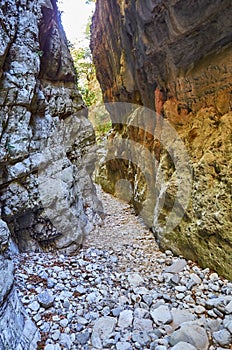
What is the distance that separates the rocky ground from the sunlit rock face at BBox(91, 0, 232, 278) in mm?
472

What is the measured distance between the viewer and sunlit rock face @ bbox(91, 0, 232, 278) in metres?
3.02

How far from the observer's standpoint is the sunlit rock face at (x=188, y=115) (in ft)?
9.92

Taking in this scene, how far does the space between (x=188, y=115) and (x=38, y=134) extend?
8.56ft

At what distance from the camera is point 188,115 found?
3.83 meters

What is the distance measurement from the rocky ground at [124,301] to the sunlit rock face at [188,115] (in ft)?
1.55

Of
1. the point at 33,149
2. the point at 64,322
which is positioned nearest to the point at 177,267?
the point at 64,322

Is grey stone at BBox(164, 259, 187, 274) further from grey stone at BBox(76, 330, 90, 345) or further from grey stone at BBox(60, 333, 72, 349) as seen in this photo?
grey stone at BBox(60, 333, 72, 349)

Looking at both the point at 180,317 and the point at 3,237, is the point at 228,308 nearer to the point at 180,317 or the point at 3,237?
the point at 180,317

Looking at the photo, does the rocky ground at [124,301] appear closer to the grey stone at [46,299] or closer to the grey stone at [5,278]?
the grey stone at [46,299]

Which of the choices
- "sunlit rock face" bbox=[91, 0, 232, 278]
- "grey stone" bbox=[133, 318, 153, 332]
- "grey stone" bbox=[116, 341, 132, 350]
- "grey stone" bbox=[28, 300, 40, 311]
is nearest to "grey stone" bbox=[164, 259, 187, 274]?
"sunlit rock face" bbox=[91, 0, 232, 278]

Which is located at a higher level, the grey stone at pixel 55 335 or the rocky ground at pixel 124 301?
the rocky ground at pixel 124 301

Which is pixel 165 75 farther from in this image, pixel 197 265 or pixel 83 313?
pixel 83 313

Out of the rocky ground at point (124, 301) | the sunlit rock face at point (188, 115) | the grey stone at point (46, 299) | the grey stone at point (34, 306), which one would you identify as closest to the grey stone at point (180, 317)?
the rocky ground at point (124, 301)

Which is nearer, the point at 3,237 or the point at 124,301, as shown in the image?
the point at 3,237
